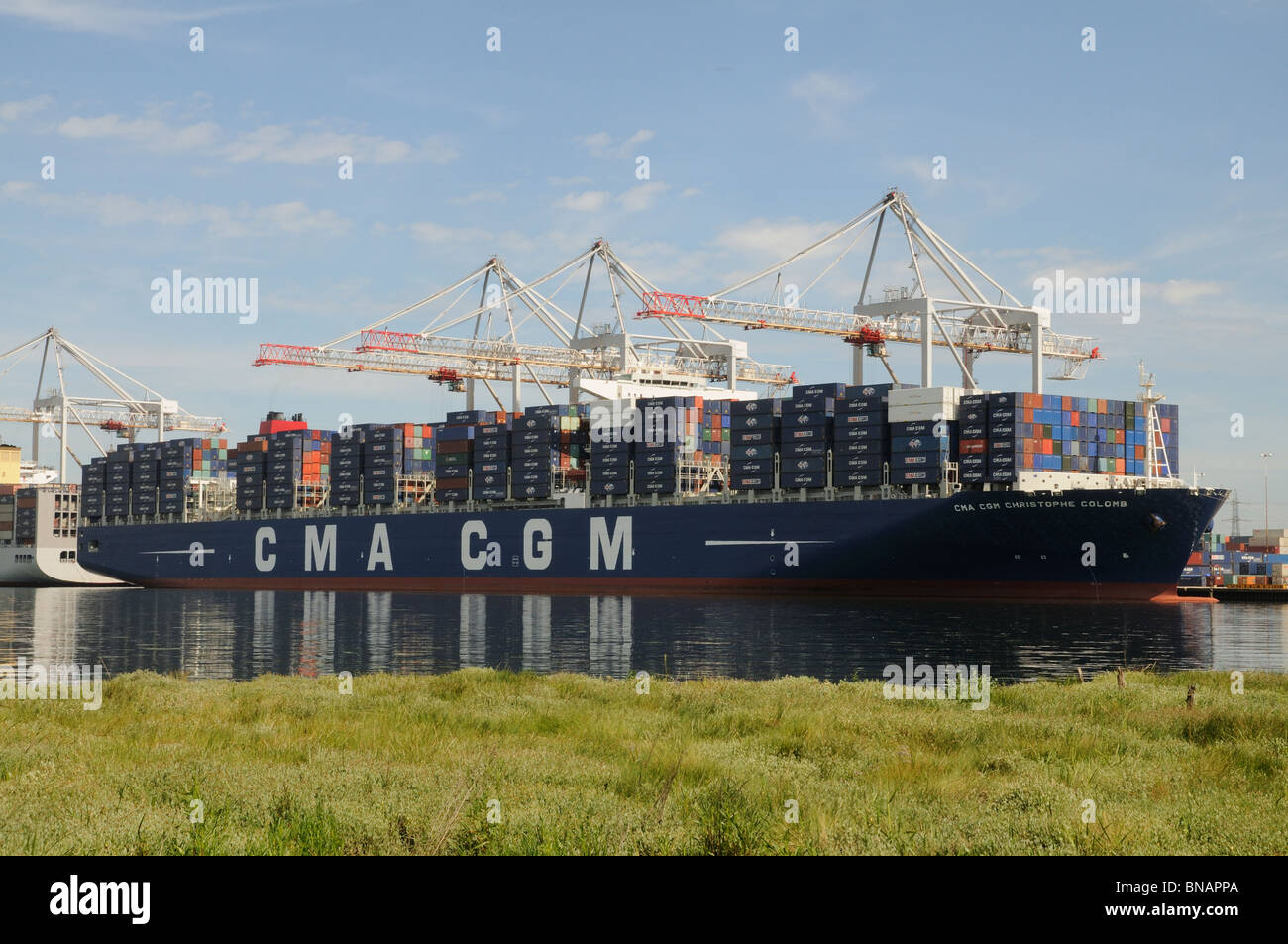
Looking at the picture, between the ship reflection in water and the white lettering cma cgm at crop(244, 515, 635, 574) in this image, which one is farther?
the white lettering cma cgm at crop(244, 515, 635, 574)

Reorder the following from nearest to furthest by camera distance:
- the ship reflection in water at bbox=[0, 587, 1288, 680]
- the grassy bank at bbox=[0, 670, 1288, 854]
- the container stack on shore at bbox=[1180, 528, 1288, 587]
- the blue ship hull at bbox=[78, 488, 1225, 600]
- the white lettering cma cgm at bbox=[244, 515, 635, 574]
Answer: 1. the grassy bank at bbox=[0, 670, 1288, 854]
2. the ship reflection in water at bbox=[0, 587, 1288, 680]
3. the blue ship hull at bbox=[78, 488, 1225, 600]
4. the white lettering cma cgm at bbox=[244, 515, 635, 574]
5. the container stack on shore at bbox=[1180, 528, 1288, 587]

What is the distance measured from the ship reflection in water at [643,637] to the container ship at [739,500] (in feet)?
7.71

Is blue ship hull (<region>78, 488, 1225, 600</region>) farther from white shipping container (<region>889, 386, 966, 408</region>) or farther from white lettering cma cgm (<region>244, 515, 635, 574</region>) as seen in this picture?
white shipping container (<region>889, 386, 966, 408</region>)

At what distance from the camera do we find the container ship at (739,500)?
60.0 meters

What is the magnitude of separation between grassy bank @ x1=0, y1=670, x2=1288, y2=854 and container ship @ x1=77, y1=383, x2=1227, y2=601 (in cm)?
3809

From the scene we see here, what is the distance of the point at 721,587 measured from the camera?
68250mm

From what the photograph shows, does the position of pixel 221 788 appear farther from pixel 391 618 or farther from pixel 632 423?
pixel 632 423

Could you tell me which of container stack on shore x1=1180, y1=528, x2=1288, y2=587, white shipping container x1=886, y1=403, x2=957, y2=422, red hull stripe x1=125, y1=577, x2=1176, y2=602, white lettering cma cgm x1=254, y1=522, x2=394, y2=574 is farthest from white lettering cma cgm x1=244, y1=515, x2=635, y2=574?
container stack on shore x1=1180, y1=528, x2=1288, y2=587

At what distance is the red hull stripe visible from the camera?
60625 mm

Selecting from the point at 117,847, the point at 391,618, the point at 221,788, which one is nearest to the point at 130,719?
the point at 221,788

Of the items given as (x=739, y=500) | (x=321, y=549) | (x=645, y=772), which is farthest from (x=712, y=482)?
(x=645, y=772)

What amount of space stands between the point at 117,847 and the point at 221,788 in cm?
275

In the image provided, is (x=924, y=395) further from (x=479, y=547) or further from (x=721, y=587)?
(x=479, y=547)

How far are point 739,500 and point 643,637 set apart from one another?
25.3 metres
